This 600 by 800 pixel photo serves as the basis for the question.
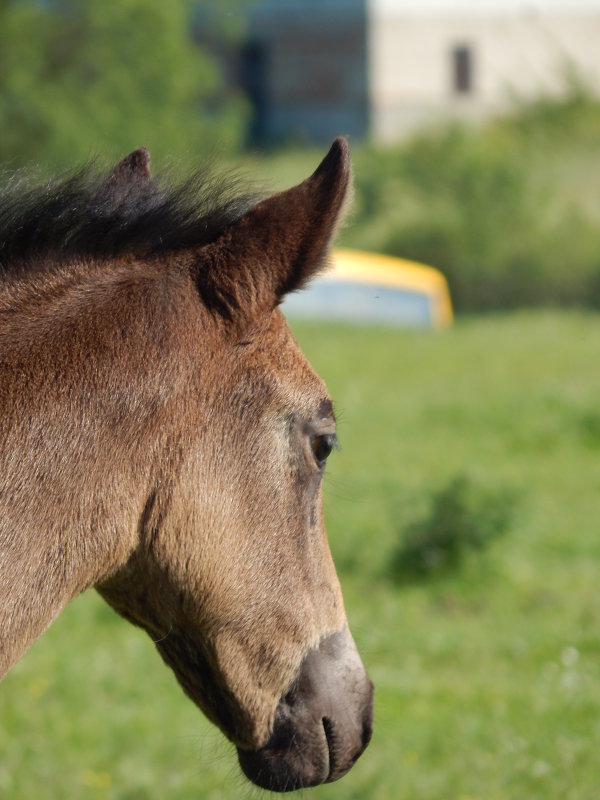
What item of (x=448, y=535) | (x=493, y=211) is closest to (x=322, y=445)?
(x=448, y=535)

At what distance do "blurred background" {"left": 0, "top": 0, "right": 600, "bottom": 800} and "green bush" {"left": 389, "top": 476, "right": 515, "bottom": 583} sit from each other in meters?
0.02

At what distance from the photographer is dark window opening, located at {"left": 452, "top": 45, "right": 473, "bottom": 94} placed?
104 feet

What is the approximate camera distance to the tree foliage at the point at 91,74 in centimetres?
1908

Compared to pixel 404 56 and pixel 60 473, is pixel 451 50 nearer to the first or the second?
pixel 404 56

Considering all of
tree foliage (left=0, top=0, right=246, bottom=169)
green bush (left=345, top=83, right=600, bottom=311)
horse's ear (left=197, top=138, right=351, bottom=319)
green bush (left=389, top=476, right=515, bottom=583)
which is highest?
horse's ear (left=197, top=138, right=351, bottom=319)

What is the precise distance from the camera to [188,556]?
2.21 m

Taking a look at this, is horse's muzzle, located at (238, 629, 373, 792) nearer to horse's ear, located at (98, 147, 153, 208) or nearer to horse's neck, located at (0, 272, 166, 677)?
horse's neck, located at (0, 272, 166, 677)

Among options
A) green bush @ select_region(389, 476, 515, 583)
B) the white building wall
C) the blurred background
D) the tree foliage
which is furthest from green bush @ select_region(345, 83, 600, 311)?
green bush @ select_region(389, 476, 515, 583)

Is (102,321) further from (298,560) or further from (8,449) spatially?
(298,560)

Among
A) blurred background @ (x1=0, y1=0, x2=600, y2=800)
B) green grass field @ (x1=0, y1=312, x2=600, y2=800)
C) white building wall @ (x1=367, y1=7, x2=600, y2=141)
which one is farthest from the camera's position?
white building wall @ (x1=367, y1=7, x2=600, y2=141)

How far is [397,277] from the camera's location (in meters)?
16.0

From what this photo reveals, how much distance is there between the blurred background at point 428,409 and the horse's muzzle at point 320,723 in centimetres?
30

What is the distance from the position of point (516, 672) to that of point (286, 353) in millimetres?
3417

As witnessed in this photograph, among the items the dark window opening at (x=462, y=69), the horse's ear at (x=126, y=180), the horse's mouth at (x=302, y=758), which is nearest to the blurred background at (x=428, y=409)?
the horse's ear at (x=126, y=180)
